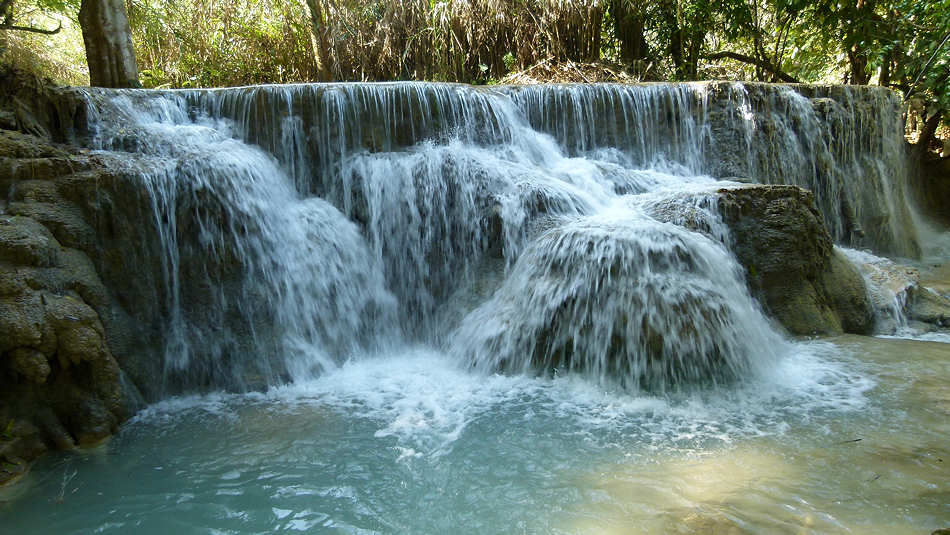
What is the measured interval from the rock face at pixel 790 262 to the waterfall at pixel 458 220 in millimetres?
277

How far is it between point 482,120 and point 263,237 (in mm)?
2975

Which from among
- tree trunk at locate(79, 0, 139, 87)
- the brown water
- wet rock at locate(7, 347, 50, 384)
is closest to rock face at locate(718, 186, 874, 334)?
the brown water

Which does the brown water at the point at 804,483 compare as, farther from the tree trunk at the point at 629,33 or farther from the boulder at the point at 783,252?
the tree trunk at the point at 629,33

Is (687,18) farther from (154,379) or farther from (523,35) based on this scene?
(154,379)

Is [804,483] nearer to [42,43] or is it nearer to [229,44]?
[229,44]

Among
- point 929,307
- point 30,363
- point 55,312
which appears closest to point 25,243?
point 55,312

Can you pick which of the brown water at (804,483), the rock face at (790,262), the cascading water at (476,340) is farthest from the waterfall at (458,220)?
the brown water at (804,483)

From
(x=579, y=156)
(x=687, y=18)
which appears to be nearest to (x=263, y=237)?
(x=579, y=156)

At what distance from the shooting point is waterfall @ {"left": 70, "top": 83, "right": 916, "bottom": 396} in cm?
440

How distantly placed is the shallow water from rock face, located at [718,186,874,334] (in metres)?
0.88

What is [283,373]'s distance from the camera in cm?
455

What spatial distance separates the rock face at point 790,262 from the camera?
522cm

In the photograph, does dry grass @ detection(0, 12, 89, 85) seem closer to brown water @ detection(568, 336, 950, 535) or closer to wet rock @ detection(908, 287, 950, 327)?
brown water @ detection(568, 336, 950, 535)

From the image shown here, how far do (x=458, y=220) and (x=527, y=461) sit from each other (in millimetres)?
2939
